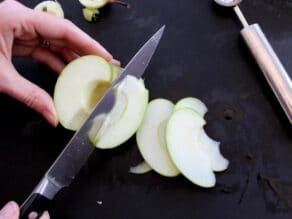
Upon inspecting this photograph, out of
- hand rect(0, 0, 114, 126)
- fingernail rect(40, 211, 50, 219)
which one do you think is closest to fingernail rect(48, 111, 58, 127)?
hand rect(0, 0, 114, 126)

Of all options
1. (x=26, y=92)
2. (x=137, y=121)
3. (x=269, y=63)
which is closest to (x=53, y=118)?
(x=26, y=92)

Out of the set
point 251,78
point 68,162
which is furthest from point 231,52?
point 68,162

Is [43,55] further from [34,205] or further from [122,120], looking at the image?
[34,205]

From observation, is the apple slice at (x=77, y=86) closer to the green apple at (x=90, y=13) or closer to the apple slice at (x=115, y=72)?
the apple slice at (x=115, y=72)


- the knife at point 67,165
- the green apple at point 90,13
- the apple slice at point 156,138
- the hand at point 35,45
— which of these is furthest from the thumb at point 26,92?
the green apple at point 90,13

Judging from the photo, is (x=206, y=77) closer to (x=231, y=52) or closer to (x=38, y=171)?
(x=231, y=52)
